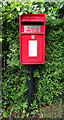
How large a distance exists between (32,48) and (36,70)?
2.40 ft

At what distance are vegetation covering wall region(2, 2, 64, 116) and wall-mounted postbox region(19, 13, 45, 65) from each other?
17.1 inches

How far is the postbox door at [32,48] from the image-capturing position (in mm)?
2531

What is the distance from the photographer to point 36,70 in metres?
3.08

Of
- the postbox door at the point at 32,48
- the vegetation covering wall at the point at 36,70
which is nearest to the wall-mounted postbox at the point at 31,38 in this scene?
the postbox door at the point at 32,48

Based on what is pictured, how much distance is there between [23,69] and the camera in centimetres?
308

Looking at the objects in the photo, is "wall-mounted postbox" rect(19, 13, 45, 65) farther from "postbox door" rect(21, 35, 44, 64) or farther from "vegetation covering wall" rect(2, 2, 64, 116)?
"vegetation covering wall" rect(2, 2, 64, 116)

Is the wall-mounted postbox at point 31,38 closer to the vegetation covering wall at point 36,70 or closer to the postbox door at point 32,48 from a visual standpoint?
the postbox door at point 32,48

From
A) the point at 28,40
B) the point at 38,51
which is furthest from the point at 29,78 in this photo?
the point at 28,40

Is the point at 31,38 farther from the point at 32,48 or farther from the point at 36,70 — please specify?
the point at 36,70

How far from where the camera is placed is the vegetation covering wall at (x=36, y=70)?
2.97 m

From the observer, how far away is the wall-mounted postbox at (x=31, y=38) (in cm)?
252

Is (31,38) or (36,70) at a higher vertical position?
(31,38)

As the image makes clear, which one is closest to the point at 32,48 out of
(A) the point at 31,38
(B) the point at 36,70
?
(A) the point at 31,38

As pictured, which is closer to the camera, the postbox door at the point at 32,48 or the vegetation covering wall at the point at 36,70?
the postbox door at the point at 32,48
